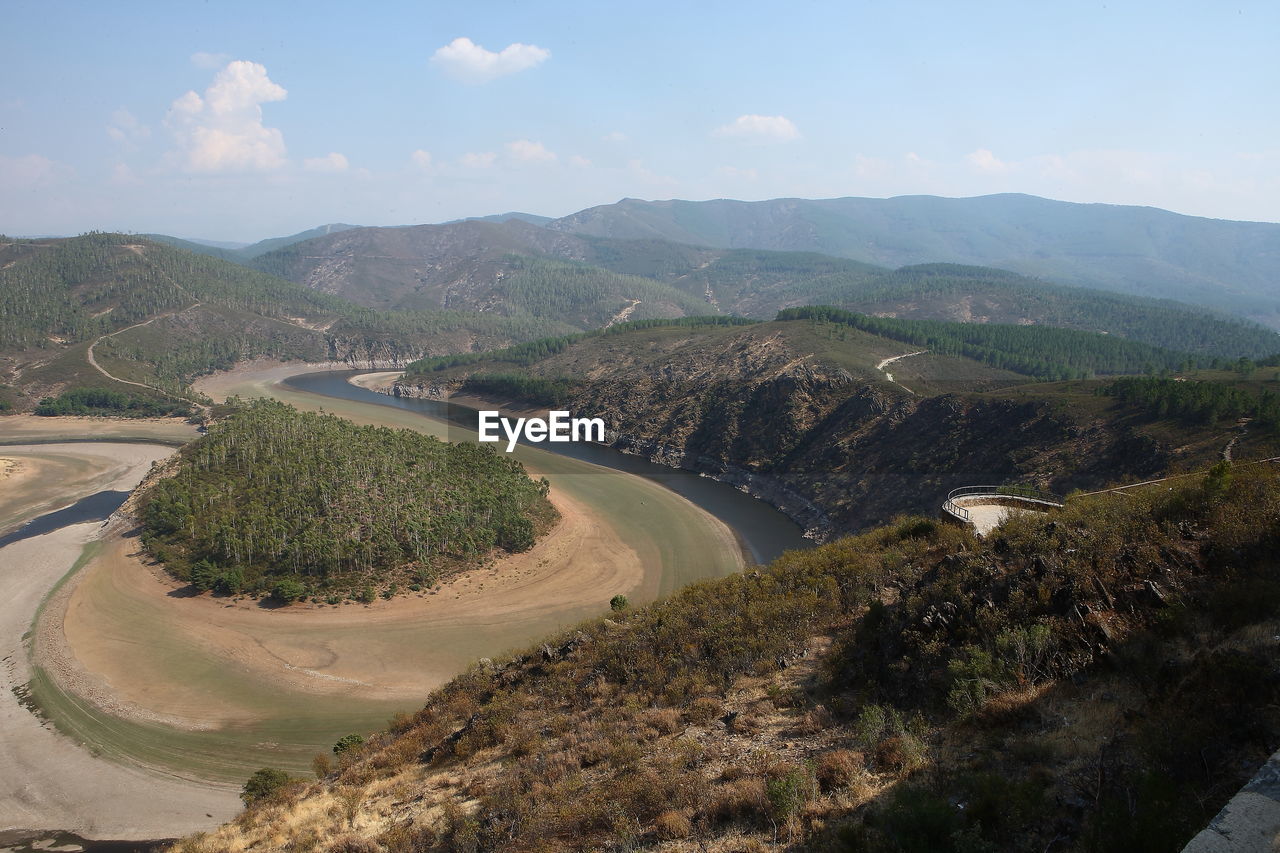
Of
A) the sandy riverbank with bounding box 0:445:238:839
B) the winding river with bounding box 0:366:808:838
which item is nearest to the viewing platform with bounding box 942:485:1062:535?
the winding river with bounding box 0:366:808:838

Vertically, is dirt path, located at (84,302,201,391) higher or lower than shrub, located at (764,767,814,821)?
higher

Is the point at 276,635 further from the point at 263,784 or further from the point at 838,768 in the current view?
the point at 838,768

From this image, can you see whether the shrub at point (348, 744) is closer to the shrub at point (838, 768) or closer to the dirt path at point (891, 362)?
the shrub at point (838, 768)

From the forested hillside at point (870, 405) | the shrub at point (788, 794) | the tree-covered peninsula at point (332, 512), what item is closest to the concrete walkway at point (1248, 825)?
the shrub at point (788, 794)

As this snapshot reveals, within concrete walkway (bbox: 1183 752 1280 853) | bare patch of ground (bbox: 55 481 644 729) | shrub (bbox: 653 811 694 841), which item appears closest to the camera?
concrete walkway (bbox: 1183 752 1280 853)

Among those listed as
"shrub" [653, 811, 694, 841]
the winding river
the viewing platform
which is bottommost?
the winding river

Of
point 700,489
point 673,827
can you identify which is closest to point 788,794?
point 673,827

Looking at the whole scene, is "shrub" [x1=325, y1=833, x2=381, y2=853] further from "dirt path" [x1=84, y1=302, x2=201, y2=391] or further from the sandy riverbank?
"dirt path" [x1=84, y1=302, x2=201, y2=391]
